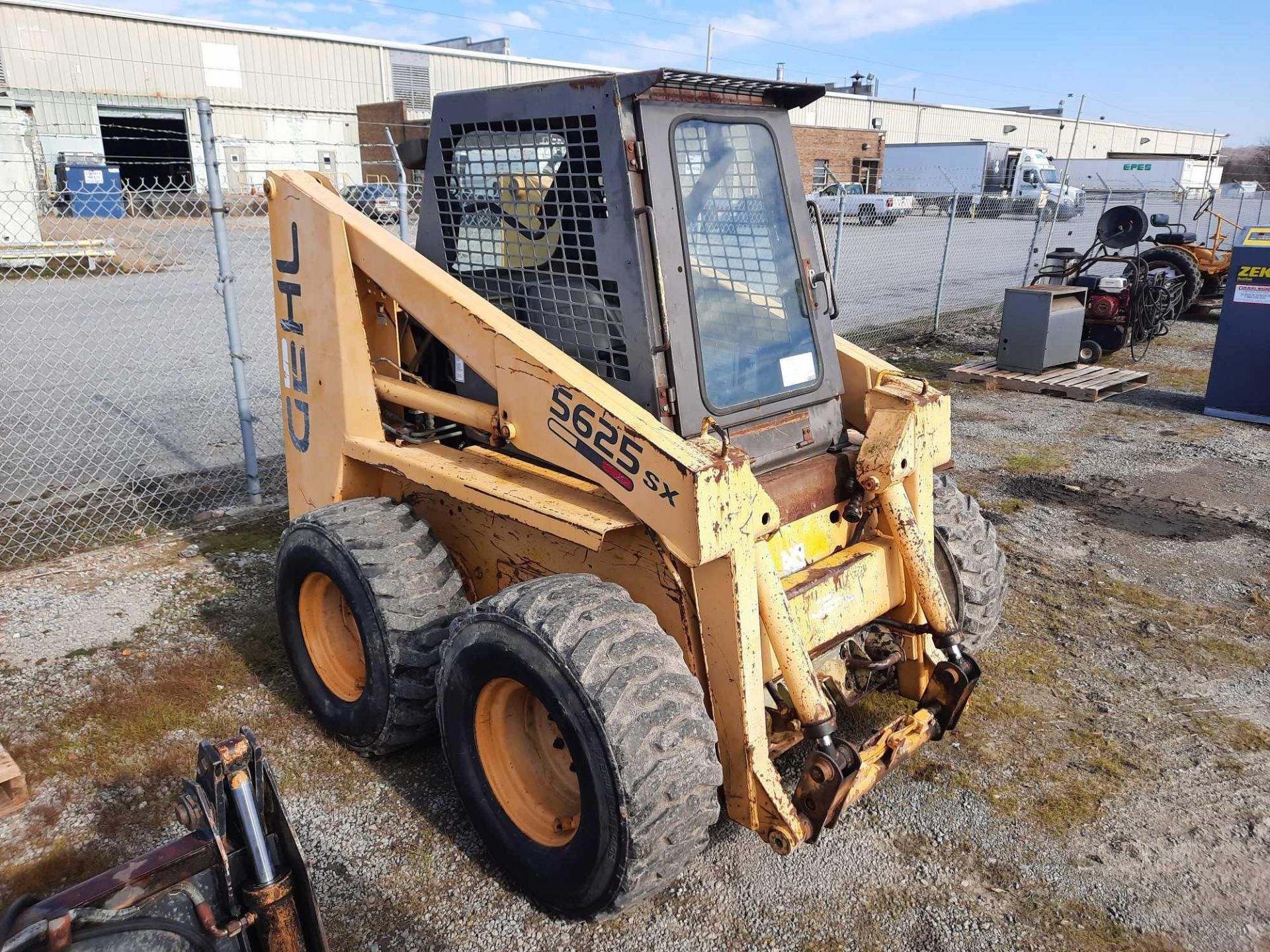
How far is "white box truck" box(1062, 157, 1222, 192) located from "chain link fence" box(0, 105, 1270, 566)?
18157 millimetres

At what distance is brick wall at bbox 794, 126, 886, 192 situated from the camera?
3647cm

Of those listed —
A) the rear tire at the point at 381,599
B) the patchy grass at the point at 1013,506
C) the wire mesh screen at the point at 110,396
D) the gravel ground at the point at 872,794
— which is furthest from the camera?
the patchy grass at the point at 1013,506

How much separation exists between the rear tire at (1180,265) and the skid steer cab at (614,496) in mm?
11548

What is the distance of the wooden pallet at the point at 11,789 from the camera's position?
3268 millimetres

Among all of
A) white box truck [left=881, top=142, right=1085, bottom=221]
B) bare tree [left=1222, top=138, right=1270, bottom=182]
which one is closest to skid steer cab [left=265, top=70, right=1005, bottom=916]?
white box truck [left=881, top=142, right=1085, bottom=221]

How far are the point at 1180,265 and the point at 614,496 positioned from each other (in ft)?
44.5

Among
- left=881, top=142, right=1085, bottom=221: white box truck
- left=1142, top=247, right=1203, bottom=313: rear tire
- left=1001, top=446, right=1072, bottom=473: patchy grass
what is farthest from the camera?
left=881, top=142, right=1085, bottom=221: white box truck

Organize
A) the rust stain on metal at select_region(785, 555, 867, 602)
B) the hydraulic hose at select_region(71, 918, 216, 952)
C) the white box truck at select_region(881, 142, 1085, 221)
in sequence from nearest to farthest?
1. the hydraulic hose at select_region(71, 918, 216, 952)
2. the rust stain on metal at select_region(785, 555, 867, 602)
3. the white box truck at select_region(881, 142, 1085, 221)

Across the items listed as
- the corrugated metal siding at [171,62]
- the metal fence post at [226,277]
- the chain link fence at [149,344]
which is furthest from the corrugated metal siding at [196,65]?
the metal fence post at [226,277]

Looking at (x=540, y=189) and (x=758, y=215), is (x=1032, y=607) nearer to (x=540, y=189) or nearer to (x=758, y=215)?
(x=758, y=215)

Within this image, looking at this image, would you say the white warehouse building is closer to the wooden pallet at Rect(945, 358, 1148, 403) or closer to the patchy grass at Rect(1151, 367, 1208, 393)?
the wooden pallet at Rect(945, 358, 1148, 403)

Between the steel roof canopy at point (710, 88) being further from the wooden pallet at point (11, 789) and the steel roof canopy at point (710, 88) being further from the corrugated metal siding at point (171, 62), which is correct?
the corrugated metal siding at point (171, 62)

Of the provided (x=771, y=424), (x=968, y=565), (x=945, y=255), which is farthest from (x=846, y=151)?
(x=771, y=424)

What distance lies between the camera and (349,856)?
3096 millimetres
